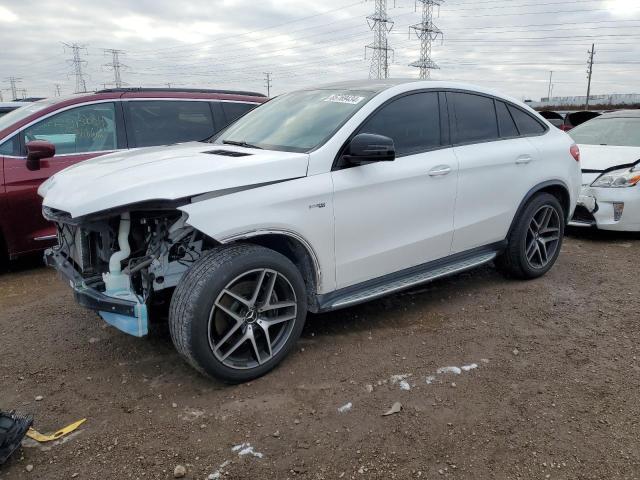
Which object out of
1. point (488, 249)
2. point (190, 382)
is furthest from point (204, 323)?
point (488, 249)

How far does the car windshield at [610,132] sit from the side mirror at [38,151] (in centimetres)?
677

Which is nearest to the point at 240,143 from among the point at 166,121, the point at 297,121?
the point at 297,121

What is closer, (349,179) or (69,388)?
(69,388)

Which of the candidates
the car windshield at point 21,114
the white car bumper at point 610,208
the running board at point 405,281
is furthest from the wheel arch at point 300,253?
the white car bumper at point 610,208

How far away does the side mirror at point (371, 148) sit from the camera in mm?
3104

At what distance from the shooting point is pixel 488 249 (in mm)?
4359

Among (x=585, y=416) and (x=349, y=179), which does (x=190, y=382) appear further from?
(x=585, y=416)

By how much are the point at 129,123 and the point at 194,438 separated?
378cm

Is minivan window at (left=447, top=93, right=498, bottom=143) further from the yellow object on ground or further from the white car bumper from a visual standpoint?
the yellow object on ground

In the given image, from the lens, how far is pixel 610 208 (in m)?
6.17

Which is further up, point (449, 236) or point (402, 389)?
point (449, 236)

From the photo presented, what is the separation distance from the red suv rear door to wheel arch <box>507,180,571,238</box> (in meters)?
3.90

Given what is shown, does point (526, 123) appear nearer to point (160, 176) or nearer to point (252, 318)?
point (252, 318)

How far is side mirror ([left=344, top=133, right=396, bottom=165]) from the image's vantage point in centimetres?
310
